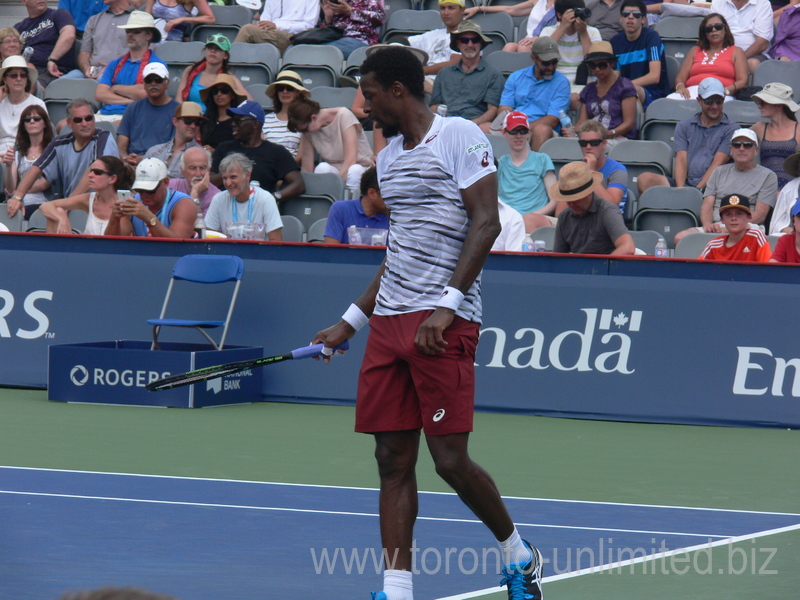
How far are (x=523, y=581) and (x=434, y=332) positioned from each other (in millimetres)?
926

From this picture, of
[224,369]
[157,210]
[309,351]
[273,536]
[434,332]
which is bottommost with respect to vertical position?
[157,210]

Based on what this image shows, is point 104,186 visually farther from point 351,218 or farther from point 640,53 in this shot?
point 640,53

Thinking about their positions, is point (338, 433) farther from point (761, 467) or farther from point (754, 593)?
point (754, 593)

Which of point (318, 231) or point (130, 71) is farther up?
point (130, 71)

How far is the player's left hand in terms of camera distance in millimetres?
4094

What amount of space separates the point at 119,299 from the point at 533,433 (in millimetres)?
3848

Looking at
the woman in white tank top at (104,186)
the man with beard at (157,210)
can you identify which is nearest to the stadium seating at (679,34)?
the man with beard at (157,210)

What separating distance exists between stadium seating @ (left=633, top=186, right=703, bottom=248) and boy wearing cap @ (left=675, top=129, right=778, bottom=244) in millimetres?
161

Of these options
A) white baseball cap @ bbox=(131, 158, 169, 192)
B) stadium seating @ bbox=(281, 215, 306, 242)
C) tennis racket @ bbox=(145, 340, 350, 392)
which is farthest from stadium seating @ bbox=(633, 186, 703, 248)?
tennis racket @ bbox=(145, 340, 350, 392)

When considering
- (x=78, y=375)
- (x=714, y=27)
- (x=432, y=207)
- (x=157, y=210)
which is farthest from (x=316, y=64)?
(x=432, y=207)

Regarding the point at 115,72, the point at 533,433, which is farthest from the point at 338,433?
the point at 115,72

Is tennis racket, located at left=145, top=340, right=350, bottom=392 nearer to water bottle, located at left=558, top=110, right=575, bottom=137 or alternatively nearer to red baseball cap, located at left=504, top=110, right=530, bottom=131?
red baseball cap, located at left=504, top=110, right=530, bottom=131

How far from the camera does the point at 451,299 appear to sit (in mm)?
4129

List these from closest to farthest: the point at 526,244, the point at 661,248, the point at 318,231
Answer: the point at 661,248 → the point at 526,244 → the point at 318,231
